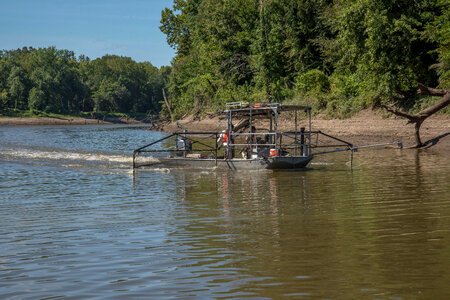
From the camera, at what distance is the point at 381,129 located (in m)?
32.7

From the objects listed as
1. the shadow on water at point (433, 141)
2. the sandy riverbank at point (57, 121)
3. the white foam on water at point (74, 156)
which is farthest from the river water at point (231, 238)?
the sandy riverbank at point (57, 121)

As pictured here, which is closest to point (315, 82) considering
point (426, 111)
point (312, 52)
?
point (312, 52)

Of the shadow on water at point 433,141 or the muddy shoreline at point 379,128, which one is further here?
the muddy shoreline at point 379,128

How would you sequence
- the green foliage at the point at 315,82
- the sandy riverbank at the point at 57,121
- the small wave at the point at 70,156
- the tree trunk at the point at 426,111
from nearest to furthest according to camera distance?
the tree trunk at the point at 426,111
the small wave at the point at 70,156
the green foliage at the point at 315,82
the sandy riverbank at the point at 57,121

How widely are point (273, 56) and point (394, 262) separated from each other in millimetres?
46668

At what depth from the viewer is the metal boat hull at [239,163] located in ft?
70.9

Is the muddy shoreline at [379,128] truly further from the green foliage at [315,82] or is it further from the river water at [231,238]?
the river water at [231,238]

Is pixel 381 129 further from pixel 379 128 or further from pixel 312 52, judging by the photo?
pixel 312 52

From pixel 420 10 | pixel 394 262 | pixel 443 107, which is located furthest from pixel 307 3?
pixel 394 262

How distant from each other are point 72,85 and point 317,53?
112 metres

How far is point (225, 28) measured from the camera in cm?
5934

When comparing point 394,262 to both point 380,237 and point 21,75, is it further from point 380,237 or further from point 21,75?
point 21,75

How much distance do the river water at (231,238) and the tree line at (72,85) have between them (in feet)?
318

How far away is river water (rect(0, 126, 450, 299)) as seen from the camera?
6.62 metres
